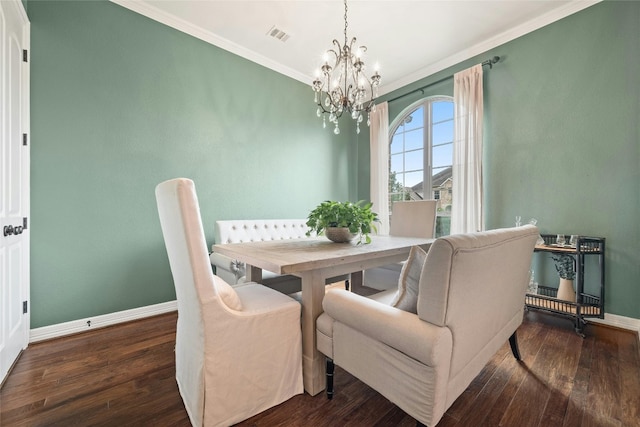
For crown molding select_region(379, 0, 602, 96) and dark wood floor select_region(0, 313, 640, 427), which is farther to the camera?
crown molding select_region(379, 0, 602, 96)

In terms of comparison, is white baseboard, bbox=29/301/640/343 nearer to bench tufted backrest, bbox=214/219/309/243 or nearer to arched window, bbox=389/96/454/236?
bench tufted backrest, bbox=214/219/309/243

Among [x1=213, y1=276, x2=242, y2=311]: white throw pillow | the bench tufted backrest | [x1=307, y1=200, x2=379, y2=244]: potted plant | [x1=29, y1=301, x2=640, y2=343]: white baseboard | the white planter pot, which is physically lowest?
[x1=29, y1=301, x2=640, y2=343]: white baseboard

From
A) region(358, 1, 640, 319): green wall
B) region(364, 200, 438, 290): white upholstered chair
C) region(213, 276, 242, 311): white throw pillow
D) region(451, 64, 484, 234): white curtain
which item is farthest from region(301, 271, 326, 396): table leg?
region(358, 1, 640, 319): green wall

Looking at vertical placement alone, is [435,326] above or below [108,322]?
above

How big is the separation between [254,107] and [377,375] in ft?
10.6

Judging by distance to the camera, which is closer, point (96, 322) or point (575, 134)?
point (96, 322)

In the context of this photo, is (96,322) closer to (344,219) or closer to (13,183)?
(13,183)

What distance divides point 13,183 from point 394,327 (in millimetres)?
2525

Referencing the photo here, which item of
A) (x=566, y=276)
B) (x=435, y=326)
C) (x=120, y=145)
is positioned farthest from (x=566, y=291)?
(x=120, y=145)

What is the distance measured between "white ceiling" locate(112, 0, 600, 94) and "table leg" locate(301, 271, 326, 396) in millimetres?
2537

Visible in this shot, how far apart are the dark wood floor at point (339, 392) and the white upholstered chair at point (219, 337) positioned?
12 cm

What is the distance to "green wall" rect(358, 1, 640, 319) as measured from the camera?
2256 millimetres

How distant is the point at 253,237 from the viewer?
3.10 metres

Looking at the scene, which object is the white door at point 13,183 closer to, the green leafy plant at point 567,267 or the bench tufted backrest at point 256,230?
the bench tufted backrest at point 256,230
